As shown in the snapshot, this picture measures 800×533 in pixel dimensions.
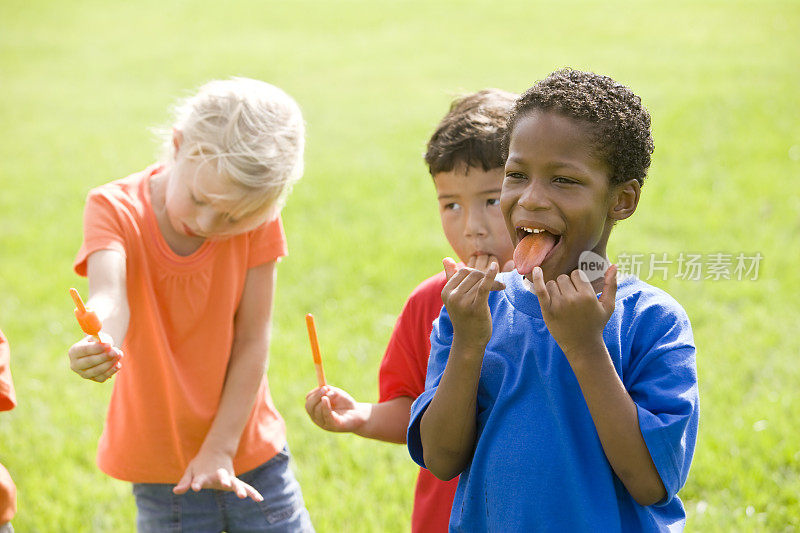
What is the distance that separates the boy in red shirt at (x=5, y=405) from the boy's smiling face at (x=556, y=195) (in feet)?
4.55

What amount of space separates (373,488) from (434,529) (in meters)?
1.59

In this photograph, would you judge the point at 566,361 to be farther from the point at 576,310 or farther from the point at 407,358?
the point at 407,358

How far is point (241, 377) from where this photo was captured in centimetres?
269

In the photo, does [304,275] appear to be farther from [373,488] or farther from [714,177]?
[714,177]

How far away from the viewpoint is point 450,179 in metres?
2.43

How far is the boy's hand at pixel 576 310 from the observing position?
167 cm

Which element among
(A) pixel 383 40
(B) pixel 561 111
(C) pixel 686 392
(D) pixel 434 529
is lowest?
(A) pixel 383 40

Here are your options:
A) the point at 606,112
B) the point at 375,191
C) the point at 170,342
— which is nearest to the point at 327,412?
the point at 170,342

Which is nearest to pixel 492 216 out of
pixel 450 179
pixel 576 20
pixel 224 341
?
pixel 450 179

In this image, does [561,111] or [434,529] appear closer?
[561,111]

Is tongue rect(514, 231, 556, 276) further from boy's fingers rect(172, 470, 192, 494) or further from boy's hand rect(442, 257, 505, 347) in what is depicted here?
boy's fingers rect(172, 470, 192, 494)

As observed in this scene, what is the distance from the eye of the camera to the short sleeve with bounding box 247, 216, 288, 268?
2.71 meters

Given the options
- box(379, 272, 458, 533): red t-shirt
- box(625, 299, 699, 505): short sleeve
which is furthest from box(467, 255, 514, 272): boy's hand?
box(625, 299, 699, 505): short sleeve

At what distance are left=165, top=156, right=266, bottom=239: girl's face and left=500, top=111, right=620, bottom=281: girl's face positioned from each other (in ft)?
3.18
